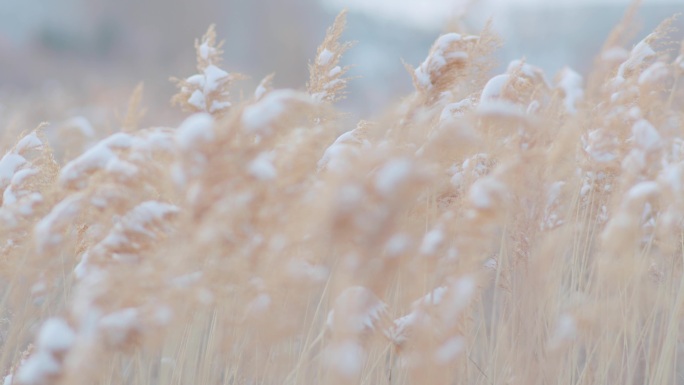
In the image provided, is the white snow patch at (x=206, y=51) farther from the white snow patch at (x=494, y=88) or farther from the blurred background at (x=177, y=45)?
the blurred background at (x=177, y=45)

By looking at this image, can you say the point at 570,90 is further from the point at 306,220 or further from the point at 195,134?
the point at 195,134

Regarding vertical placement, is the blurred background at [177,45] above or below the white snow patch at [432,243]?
above

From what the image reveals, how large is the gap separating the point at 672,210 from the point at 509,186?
43cm

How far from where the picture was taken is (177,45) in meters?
26.3

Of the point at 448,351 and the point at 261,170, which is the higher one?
the point at 261,170

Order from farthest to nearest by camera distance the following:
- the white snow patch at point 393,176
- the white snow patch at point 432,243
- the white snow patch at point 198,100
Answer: the white snow patch at point 198,100, the white snow patch at point 432,243, the white snow patch at point 393,176

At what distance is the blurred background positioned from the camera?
1650 centimetres

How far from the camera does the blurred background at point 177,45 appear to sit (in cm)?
1650

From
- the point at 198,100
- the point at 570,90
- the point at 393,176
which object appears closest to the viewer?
the point at 393,176

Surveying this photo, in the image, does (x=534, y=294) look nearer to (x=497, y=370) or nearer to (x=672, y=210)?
(x=672, y=210)

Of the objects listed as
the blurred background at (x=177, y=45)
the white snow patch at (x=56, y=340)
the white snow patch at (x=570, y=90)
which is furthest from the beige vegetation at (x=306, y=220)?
the blurred background at (x=177, y=45)

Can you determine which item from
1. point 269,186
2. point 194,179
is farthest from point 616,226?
point 194,179

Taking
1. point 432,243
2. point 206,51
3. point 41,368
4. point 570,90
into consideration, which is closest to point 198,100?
point 206,51

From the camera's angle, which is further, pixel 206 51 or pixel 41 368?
pixel 206 51
